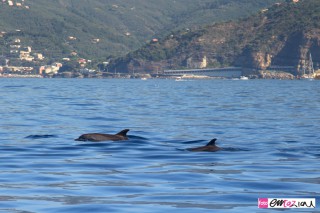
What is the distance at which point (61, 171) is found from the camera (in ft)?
73.2

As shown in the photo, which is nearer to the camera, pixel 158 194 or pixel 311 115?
pixel 158 194

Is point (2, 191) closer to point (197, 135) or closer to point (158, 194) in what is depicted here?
point (158, 194)

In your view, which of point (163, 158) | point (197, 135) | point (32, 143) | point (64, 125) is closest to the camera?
point (163, 158)

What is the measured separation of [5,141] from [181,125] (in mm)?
12315

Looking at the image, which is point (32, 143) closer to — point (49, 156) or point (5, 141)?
point (5, 141)

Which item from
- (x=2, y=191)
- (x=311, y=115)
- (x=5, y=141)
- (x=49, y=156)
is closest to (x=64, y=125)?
(x=5, y=141)

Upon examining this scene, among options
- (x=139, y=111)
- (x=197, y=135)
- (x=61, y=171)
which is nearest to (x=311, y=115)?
(x=139, y=111)

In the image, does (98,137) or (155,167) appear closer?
(155,167)

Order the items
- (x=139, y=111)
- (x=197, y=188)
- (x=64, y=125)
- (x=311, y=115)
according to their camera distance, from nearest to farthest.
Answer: (x=197, y=188)
(x=64, y=125)
(x=311, y=115)
(x=139, y=111)

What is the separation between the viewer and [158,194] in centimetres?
1855

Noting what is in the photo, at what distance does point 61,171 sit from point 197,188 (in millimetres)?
4510

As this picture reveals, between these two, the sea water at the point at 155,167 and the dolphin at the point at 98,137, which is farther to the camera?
the dolphin at the point at 98,137

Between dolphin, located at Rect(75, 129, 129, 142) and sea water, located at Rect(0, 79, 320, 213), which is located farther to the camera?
dolphin, located at Rect(75, 129, 129, 142)

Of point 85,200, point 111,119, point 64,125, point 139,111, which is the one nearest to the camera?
point 85,200
